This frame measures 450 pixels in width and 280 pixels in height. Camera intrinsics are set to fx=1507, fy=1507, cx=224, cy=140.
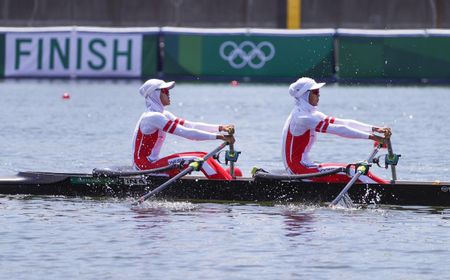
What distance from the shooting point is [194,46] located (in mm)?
45344

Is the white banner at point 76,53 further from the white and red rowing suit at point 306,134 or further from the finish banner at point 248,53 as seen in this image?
the white and red rowing suit at point 306,134

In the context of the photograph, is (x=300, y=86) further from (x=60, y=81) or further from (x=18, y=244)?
(x=60, y=81)

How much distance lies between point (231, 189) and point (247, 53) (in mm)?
25712

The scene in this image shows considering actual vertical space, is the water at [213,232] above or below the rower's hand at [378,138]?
below

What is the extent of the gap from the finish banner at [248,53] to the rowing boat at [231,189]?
24574mm

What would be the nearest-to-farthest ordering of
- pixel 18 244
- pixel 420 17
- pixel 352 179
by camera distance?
1. pixel 18 244
2. pixel 352 179
3. pixel 420 17

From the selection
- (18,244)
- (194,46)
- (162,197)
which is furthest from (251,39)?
(18,244)

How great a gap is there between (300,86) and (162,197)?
238cm

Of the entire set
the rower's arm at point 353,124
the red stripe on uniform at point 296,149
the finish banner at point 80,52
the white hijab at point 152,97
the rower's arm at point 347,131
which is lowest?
the red stripe on uniform at point 296,149

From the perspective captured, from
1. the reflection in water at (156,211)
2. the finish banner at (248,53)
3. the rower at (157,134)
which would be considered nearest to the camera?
the reflection in water at (156,211)

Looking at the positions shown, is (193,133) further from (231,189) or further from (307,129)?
(307,129)

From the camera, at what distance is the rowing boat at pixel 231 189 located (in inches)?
757

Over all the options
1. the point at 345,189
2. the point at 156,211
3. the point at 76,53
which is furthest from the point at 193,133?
the point at 76,53

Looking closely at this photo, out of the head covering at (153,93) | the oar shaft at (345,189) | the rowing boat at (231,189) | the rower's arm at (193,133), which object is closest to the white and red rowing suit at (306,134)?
the rowing boat at (231,189)
